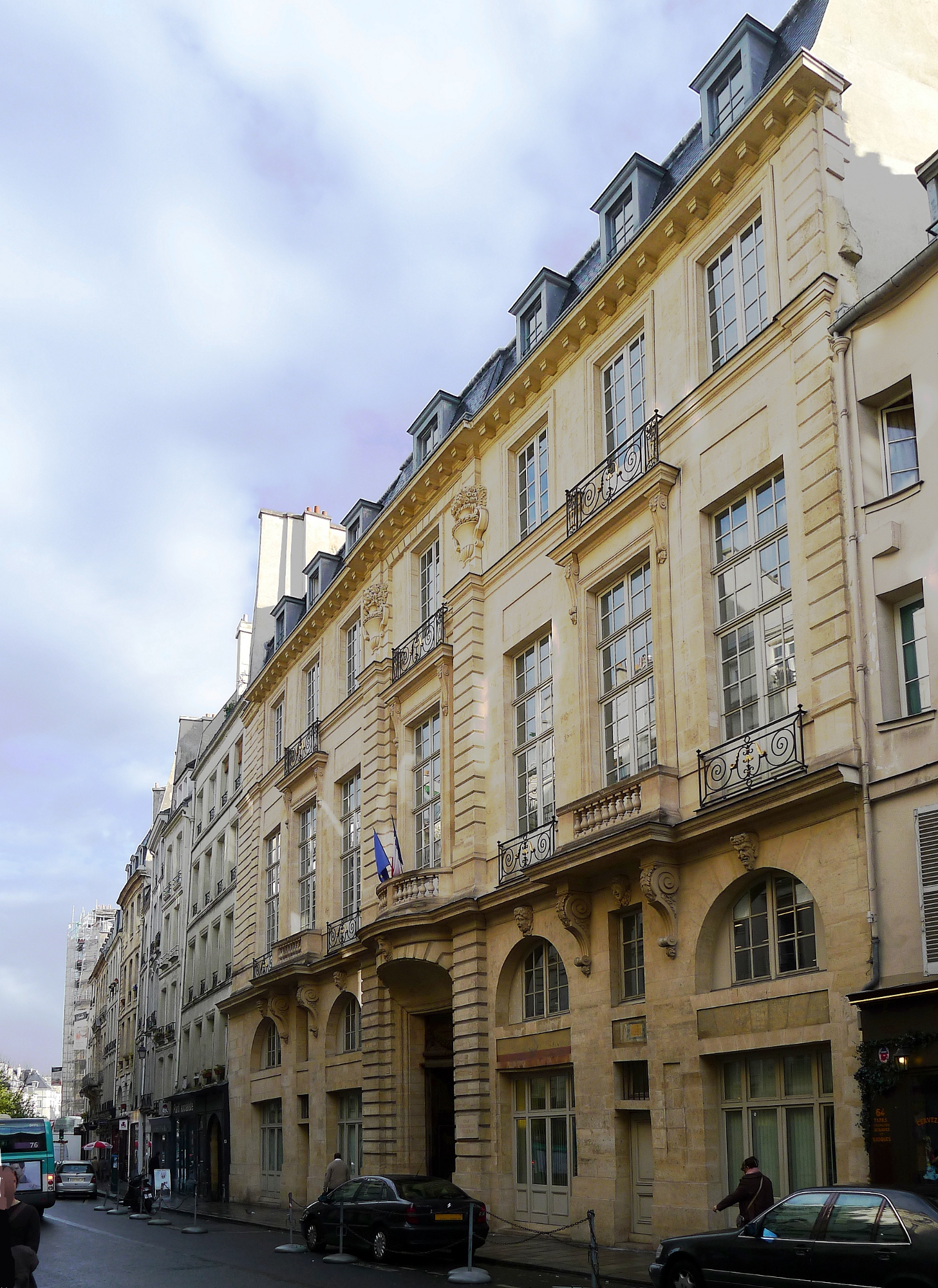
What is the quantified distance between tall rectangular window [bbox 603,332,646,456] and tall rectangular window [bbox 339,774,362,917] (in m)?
12.3

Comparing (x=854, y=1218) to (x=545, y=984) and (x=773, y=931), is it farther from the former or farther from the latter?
(x=545, y=984)

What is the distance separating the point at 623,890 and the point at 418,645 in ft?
33.4

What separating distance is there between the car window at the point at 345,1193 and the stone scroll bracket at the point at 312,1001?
11.1m

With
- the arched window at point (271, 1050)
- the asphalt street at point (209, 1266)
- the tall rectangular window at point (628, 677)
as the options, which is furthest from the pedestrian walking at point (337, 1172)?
the arched window at point (271, 1050)

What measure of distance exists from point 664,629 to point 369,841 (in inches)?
495

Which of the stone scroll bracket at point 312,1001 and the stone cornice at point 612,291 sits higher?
the stone cornice at point 612,291

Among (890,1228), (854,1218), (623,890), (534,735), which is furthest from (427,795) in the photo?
(890,1228)

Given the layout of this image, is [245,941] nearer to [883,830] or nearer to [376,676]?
[376,676]

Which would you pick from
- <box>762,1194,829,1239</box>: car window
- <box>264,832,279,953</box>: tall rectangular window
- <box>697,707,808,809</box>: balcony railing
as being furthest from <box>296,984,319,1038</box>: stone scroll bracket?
<box>762,1194,829,1239</box>: car window

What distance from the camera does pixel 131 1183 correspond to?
3753 centimetres

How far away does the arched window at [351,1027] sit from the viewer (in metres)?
31.5

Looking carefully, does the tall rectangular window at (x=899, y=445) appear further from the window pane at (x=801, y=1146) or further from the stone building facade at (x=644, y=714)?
the window pane at (x=801, y=1146)

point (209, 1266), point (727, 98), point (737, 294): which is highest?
point (727, 98)

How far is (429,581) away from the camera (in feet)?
97.6
